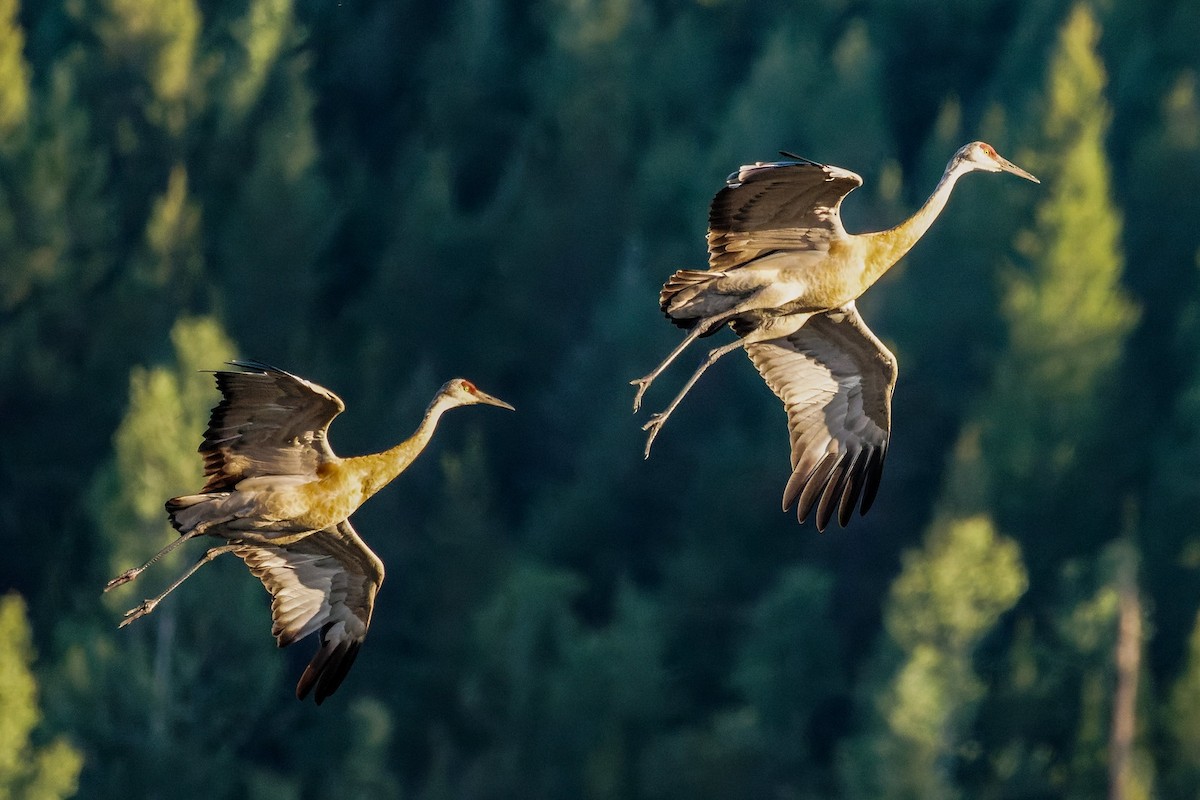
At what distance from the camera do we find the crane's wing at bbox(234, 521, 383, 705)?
17516mm

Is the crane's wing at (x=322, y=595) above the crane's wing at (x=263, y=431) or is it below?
below

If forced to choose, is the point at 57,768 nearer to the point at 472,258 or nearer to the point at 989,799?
the point at 989,799

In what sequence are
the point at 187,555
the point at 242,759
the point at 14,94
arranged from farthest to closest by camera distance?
the point at 14,94
the point at 242,759
the point at 187,555

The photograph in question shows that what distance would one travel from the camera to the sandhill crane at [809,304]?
54.8 ft

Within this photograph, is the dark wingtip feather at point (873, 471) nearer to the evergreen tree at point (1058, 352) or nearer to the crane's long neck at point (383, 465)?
the crane's long neck at point (383, 465)

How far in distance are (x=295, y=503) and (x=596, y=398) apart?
155ft

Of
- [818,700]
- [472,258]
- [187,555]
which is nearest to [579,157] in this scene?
[472,258]

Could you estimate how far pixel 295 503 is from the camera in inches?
658

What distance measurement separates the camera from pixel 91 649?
49.0 metres

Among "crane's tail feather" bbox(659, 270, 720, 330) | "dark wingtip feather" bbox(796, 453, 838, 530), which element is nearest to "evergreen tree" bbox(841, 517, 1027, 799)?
"dark wingtip feather" bbox(796, 453, 838, 530)

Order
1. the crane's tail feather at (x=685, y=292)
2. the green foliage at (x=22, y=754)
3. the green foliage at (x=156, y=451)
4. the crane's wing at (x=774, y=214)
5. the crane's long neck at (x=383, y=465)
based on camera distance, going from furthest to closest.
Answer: the green foliage at (x=156, y=451), the green foliage at (x=22, y=754), the crane's tail feather at (x=685, y=292), the crane's long neck at (x=383, y=465), the crane's wing at (x=774, y=214)

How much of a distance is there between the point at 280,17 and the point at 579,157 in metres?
9.77

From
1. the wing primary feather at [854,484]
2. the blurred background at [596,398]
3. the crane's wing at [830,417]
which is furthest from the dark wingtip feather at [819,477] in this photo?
the blurred background at [596,398]

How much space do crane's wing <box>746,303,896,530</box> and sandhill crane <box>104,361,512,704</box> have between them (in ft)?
7.01
